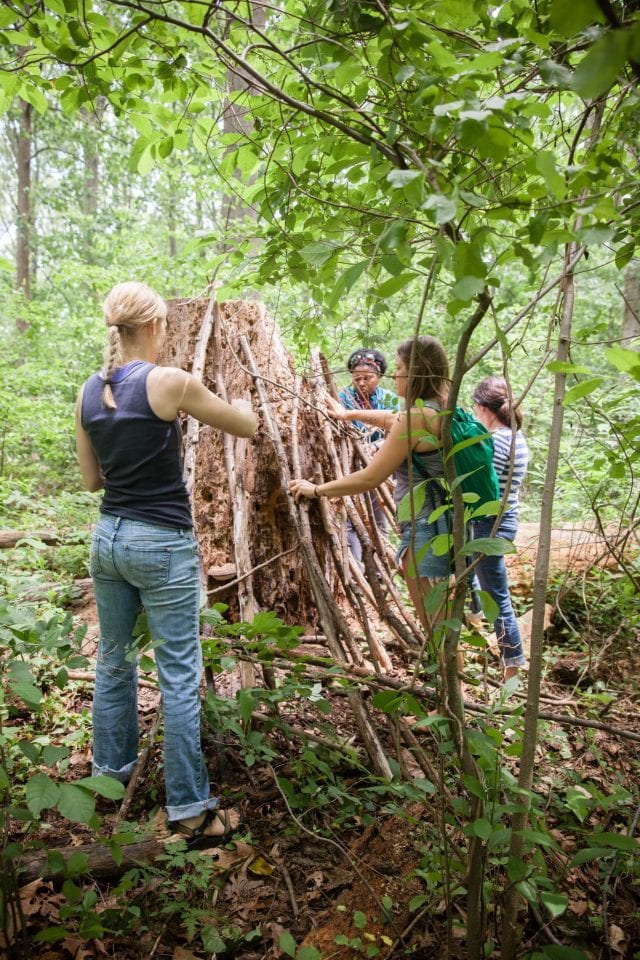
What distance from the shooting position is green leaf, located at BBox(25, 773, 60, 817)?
1.39m

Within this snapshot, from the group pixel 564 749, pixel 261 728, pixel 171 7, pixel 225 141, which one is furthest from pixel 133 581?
pixel 171 7

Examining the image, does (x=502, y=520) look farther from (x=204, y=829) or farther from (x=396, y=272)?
(x=396, y=272)

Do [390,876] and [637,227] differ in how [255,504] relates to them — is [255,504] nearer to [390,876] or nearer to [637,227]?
[390,876]

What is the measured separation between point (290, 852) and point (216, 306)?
3212 mm

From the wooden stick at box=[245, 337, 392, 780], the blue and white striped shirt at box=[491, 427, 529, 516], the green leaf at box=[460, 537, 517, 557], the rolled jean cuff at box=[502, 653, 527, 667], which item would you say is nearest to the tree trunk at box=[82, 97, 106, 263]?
the wooden stick at box=[245, 337, 392, 780]

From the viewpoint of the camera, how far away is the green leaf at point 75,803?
140 centimetres

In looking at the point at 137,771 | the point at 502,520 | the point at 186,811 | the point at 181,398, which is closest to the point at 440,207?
the point at 181,398

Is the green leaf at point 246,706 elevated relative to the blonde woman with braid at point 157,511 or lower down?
lower down

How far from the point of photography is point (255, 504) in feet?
11.7

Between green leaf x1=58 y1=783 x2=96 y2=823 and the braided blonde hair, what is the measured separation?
1334 mm

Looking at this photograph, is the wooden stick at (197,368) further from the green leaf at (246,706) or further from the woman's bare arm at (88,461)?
the green leaf at (246,706)

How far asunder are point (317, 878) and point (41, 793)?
128 cm

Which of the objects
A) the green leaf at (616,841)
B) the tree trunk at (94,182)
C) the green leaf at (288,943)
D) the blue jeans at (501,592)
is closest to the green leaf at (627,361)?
the green leaf at (616,841)

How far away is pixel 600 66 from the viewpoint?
2.78 feet
